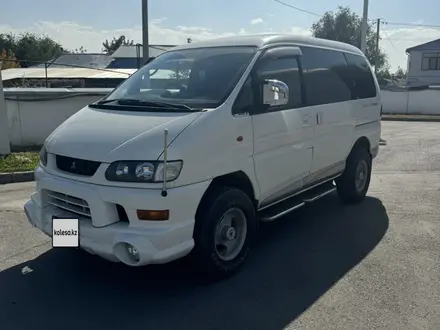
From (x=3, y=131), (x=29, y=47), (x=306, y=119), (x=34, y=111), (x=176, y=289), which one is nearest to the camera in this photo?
(x=176, y=289)

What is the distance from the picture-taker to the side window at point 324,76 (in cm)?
488

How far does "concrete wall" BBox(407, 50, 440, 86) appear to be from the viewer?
4134 centimetres

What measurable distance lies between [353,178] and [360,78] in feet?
4.60

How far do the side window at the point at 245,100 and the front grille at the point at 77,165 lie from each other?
126cm

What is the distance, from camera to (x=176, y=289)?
12.2 ft

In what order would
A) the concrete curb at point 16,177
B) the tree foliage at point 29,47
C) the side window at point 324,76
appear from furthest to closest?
1. the tree foliage at point 29,47
2. the concrete curb at point 16,177
3. the side window at point 324,76

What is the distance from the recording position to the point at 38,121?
33.6 feet

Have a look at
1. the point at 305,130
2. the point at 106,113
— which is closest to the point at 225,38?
the point at 305,130

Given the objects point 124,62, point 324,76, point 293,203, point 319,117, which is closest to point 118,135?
point 293,203

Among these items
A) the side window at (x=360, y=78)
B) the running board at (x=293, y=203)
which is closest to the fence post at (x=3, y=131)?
the running board at (x=293, y=203)

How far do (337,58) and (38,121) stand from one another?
743cm

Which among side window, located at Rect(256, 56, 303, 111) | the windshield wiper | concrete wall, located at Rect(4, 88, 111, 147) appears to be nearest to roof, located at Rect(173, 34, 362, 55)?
side window, located at Rect(256, 56, 303, 111)

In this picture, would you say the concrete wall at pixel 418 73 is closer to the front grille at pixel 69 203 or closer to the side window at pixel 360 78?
the side window at pixel 360 78

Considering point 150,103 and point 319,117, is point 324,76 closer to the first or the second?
point 319,117
